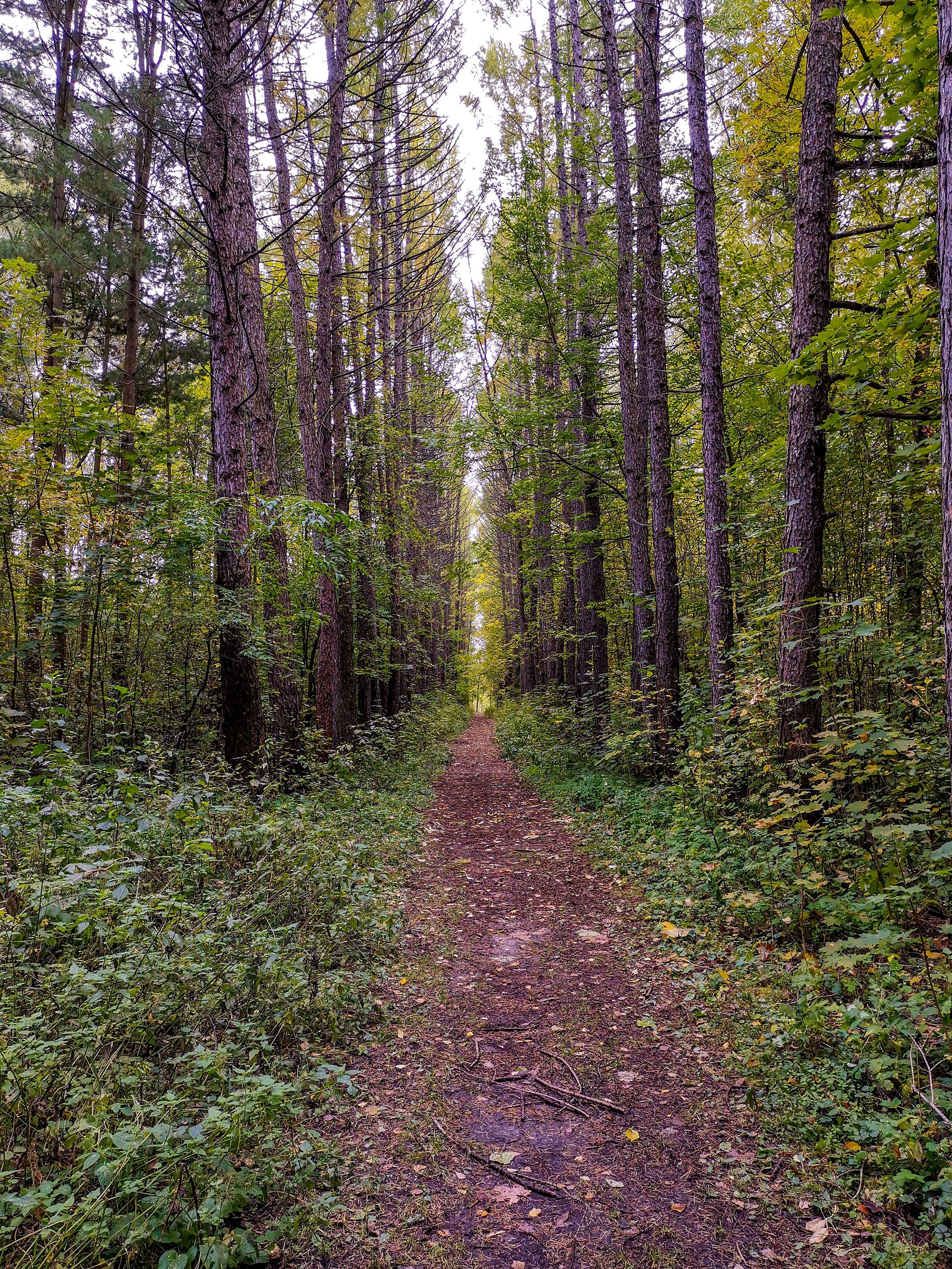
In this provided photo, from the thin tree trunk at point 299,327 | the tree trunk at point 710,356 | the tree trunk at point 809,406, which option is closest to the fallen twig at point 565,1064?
the tree trunk at point 809,406

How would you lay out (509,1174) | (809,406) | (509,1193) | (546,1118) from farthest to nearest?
(809,406) < (546,1118) < (509,1174) < (509,1193)

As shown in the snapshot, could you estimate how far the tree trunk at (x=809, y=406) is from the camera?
5.04 meters

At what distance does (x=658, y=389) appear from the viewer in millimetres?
8844

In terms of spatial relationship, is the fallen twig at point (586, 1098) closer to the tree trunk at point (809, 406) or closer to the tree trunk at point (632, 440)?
the tree trunk at point (809, 406)

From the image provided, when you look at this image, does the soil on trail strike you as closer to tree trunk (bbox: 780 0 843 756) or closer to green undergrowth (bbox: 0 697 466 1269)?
green undergrowth (bbox: 0 697 466 1269)

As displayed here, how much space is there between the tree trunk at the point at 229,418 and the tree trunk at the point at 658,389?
555 cm

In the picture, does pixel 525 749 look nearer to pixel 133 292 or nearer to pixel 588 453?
pixel 588 453

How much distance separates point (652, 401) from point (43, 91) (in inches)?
474

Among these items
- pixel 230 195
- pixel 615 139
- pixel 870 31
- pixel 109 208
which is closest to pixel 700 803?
pixel 230 195

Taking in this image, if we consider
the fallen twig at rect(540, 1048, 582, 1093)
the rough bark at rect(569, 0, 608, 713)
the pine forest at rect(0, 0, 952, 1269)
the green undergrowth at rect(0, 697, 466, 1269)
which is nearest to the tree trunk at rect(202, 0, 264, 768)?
the pine forest at rect(0, 0, 952, 1269)

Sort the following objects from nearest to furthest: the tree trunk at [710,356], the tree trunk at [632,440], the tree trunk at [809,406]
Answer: the tree trunk at [809,406] < the tree trunk at [710,356] < the tree trunk at [632,440]

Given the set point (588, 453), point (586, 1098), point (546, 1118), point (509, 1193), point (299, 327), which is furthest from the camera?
point (299, 327)

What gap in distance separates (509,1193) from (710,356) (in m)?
7.96

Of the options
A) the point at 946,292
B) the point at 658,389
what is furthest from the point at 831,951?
the point at 658,389
